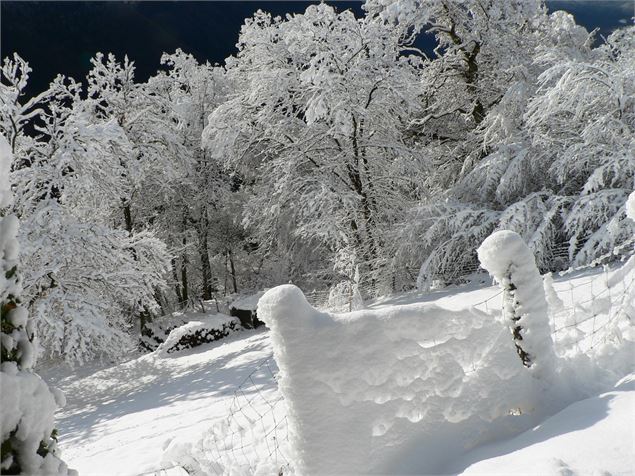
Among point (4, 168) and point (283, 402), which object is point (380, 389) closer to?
point (4, 168)

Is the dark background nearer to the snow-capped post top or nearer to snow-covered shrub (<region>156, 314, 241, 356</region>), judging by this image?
snow-covered shrub (<region>156, 314, 241, 356</region>)

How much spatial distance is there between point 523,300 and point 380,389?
121cm

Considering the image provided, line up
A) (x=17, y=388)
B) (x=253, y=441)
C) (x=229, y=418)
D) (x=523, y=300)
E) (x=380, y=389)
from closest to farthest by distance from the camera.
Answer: (x=17, y=388), (x=380, y=389), (x=523, y=300), (x=253, y=441), (x=229, y=418)

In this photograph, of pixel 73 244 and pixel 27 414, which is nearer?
pixel 27 414

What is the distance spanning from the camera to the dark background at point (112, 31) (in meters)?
27.3

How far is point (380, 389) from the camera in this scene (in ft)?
9.05

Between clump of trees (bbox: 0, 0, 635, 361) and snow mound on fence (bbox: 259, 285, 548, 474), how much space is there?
5.64 metres

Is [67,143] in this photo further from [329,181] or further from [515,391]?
[515,391]

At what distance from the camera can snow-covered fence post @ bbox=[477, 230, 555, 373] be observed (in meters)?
3.25

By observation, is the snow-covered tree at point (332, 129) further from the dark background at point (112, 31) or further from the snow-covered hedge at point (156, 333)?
the dark background at point (112, 31)

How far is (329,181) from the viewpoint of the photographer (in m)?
12.1

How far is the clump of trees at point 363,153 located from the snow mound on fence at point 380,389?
18.5ft

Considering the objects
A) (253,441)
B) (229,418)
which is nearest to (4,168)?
(253,441)

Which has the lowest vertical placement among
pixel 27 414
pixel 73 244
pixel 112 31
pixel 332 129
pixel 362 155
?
pixel 27 414
